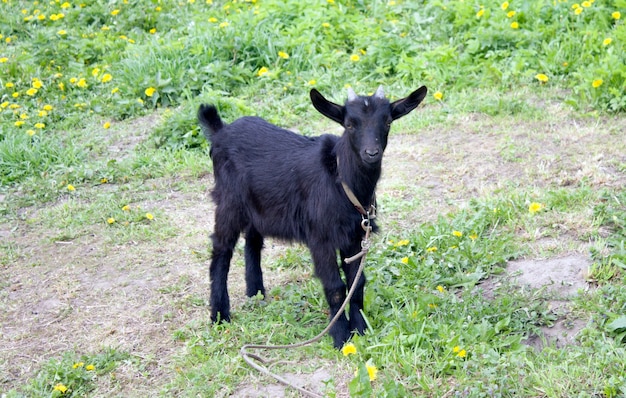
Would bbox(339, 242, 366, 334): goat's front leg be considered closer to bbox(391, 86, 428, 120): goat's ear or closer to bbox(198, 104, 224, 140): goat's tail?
bbox(391, 86, 428, 120): goat's ear

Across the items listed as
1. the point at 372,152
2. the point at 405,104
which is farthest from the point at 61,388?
the point at 405,104

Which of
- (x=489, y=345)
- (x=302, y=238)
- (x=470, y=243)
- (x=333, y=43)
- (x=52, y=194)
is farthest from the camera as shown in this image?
(x=333, y=43)

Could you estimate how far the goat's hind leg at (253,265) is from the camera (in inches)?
214

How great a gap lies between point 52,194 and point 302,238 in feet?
10.6

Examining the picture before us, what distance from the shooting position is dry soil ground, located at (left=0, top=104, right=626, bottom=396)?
503cm

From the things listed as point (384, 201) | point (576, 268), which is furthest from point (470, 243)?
point (384, 201)

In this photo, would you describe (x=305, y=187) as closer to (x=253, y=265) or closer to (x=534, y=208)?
(x=253, y=265)

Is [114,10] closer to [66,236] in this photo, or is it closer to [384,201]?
[66,236]

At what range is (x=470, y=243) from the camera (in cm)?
545

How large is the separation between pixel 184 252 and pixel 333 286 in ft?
5.88

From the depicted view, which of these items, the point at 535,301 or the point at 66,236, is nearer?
the point at 535,301

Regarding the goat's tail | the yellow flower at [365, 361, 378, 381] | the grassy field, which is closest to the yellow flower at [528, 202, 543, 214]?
the grassy field

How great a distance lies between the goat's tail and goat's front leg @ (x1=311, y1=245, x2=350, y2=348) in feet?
4.05

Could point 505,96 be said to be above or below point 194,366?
above
